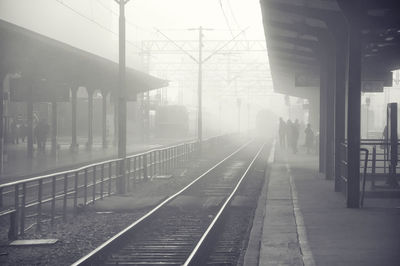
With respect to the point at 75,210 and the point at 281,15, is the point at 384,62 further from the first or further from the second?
the point at 75,210

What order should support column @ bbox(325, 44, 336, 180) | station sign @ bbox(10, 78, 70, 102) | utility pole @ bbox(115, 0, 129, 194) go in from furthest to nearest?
station sign @ bbox(10, 78, 70, 102) → support column @ bbox(325, 44, 336, 180) → utility pole @ bbox(115, 0, 129, 194)

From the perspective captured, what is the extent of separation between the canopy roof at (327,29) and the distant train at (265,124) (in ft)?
208

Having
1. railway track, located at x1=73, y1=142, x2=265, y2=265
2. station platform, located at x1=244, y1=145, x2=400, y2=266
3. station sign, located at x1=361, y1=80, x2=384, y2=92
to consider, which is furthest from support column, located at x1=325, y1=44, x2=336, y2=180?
railway track, located at x1=73, y1=142, x2=265, y2=265

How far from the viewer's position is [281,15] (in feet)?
56.2

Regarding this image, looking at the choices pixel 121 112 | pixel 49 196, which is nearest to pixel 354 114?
pixel 49 196

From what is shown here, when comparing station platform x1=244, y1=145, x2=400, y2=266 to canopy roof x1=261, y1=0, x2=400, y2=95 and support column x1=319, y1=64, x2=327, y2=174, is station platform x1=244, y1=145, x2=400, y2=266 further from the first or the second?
support column x1=319, y1=64, x2=327, y2=174

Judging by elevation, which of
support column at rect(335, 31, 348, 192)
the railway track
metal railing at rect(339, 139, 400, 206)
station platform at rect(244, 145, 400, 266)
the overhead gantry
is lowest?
the railway track

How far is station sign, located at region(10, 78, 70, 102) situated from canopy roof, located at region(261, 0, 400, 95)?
9.00 m

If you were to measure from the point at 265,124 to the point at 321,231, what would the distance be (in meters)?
80.7

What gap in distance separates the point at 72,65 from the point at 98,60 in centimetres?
126

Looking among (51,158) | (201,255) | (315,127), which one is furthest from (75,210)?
A: (315,127)

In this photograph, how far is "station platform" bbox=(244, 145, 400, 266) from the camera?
814 cm

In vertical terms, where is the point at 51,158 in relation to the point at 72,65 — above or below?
below

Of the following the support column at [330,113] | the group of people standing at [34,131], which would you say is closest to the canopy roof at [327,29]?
the support column at [330,113]
